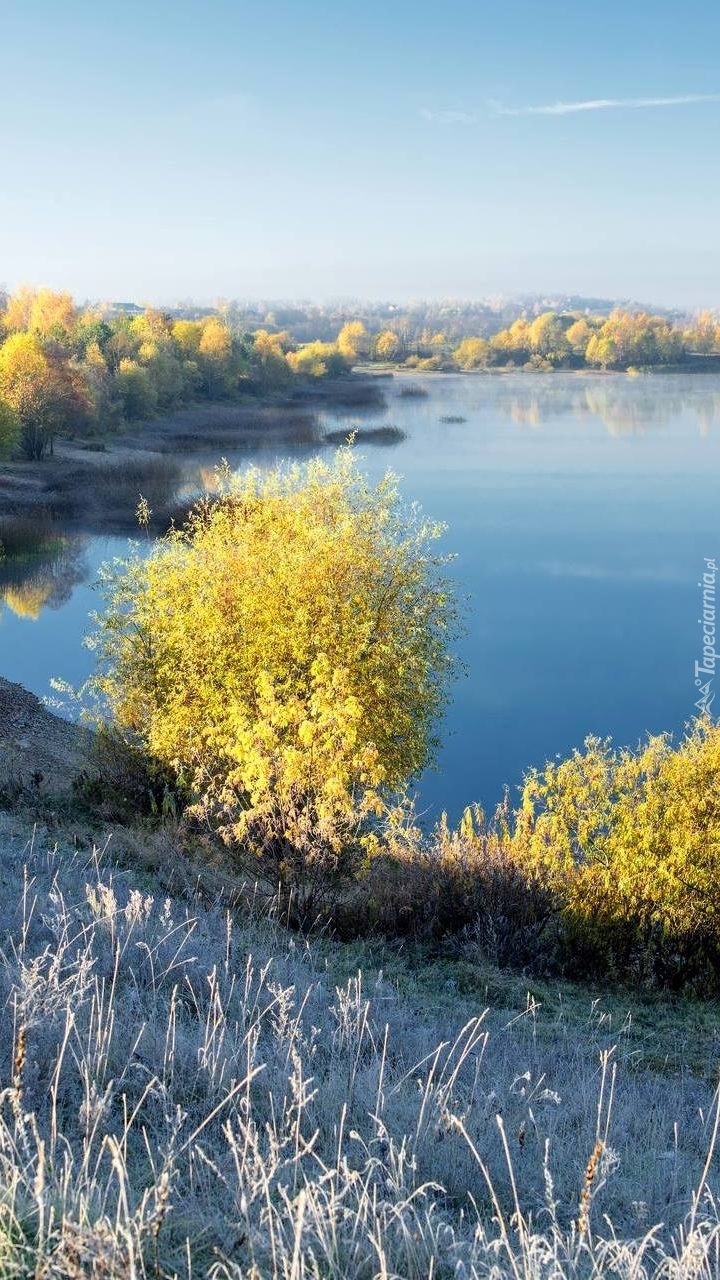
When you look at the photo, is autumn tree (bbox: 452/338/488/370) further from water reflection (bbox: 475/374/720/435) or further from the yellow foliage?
the yellow foliage

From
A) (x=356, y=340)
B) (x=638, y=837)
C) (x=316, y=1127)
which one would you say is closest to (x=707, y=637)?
(x=638, y=837)

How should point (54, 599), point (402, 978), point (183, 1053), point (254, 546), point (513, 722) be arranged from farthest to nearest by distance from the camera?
point (54, 599) < point (513, 722) < point (254, 546) < point (402, 978) < point (183, 1053)

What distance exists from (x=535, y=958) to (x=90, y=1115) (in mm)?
6442

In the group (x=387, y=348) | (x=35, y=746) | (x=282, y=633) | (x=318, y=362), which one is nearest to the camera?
(x=282, y=633)

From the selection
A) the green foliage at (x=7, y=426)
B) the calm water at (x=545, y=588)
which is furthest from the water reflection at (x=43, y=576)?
the green foliage at (x=7, y=426)

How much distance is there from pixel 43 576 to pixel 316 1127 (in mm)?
32505

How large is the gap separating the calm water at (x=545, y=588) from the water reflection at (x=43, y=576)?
0.10 m

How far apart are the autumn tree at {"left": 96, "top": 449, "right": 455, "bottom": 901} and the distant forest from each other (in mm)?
30358

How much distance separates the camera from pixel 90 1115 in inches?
142

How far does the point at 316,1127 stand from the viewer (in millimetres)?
3961

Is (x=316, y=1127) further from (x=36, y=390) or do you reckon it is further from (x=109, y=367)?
(x=109, y=367)

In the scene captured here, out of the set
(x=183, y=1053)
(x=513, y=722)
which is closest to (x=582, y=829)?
(x=183, y=1053)

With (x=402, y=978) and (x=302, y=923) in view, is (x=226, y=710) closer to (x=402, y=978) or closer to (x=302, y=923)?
(x=302, y=923)

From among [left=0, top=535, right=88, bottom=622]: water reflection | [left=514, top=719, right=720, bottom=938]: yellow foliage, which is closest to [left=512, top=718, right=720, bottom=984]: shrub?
[left=514, top=719, right=720, bottom=938]: yellow foliage
